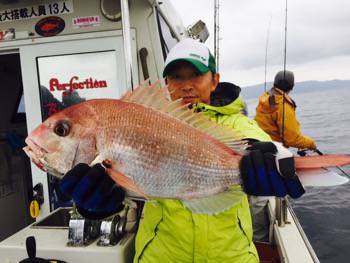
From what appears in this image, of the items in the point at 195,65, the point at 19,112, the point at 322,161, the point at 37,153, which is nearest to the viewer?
the point at 322,161

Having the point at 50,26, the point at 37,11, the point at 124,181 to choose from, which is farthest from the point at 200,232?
the point at 37,11

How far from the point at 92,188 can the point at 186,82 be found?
808mm

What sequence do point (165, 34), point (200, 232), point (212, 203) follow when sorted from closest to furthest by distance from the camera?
point (212, 203) → point (200, 232) → point (165, 34)

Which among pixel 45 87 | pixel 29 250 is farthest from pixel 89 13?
pixel 29 250

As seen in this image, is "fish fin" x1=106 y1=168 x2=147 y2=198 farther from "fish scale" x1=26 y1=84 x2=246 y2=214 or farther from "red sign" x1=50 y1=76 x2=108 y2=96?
"red sign" x1=50 y1=76 x2=108 y2=96

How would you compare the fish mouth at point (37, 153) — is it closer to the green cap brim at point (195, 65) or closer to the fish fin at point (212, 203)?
the fish fin at point (212, 203)

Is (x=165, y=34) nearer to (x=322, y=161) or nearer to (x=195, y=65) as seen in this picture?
(x=195, y=65)

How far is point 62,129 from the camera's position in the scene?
60.7 inches

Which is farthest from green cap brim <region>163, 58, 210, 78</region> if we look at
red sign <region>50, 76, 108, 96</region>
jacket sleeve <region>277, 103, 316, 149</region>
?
jacket sleeve <region>277, 103, 316, 149</region>

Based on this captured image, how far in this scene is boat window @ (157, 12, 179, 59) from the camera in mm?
3573

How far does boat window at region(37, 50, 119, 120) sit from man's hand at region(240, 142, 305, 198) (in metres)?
2.00

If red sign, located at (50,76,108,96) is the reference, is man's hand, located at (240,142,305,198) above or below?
→ below

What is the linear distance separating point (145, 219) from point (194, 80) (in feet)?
2.75

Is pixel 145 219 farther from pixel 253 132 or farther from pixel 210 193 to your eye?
pixel 253 132
